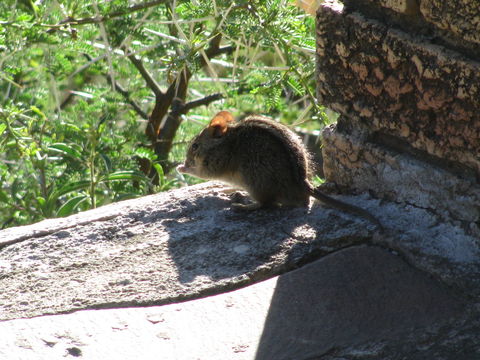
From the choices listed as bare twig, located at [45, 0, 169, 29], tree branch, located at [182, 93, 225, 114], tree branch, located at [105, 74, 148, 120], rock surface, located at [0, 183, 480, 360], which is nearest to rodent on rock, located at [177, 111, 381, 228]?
rock surface, located at [0, 183, 480, 360]

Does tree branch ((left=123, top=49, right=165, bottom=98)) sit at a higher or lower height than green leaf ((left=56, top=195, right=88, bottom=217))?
higher

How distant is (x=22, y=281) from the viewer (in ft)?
9.31

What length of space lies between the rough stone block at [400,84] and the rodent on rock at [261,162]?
379mm

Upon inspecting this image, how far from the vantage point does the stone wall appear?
2.51m

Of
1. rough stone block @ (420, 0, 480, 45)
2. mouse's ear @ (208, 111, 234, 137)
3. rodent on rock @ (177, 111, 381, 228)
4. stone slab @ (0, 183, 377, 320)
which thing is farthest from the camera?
mouse's ear @ (208, 111, 234, 137)

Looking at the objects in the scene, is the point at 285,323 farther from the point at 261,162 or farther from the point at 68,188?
the point at 68,188

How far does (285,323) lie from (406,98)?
958mm

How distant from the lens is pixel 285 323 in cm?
237

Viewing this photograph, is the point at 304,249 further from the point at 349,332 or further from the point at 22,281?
the point at 22,281

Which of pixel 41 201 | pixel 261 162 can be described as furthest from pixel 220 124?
pixel 41 201

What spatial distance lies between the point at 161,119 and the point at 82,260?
9.60 feet

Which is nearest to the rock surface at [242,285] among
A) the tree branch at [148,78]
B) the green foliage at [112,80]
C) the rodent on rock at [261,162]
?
the rodent on rock at [261,162]

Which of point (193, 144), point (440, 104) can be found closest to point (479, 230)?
point (440, 104)

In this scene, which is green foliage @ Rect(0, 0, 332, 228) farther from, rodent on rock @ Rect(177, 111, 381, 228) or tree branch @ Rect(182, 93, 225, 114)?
rodent on rock @ Rect(177, 111, 381, 228)
